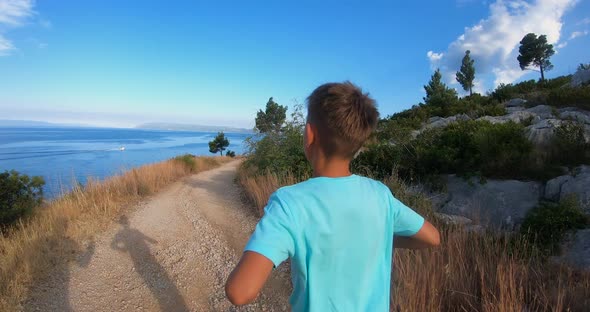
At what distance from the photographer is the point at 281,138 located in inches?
393

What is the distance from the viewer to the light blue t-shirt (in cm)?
100

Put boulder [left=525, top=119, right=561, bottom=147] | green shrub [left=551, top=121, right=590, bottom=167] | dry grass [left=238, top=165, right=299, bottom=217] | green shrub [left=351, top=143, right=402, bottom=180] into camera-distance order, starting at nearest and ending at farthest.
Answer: green shrub [left=551, top=121, right=590, bottom=167] → dry grass [left=238, top=165, right=299, bottom=217] → boulder [left=525, top=119, right=561, bottom=147] → green shrub [left=351, top=143, right=402, bottom=180]

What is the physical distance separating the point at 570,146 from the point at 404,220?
8.14 m

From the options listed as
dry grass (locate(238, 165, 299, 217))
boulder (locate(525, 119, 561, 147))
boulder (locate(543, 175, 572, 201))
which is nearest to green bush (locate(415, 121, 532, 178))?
boulder (locate(525, 119, 561, 147))

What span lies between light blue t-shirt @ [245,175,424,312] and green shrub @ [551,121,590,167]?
7781 millimetres

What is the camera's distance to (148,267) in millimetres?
4664

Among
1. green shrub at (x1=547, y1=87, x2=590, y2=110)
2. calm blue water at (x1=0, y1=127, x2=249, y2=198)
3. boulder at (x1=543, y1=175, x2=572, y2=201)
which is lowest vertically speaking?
calm blue water at (x1=0, y1=127, x2=249, y2=198)

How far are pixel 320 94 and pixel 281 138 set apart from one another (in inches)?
349

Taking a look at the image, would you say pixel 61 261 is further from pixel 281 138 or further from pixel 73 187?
pixel 281 138

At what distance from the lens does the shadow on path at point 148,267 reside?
3778 millimetres

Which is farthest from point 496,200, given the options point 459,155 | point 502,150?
point 459,155

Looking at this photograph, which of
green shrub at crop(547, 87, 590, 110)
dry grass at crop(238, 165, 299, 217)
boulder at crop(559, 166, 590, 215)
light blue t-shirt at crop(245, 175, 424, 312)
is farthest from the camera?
green shrub at crop(547, 87, 590, 110)

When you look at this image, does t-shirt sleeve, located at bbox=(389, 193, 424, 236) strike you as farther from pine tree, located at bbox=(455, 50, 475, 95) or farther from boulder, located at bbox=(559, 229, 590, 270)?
pine tree, located at bbox=(455, 50, 475, 95)

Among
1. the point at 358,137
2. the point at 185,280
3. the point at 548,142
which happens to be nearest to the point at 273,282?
the point at 185,280
